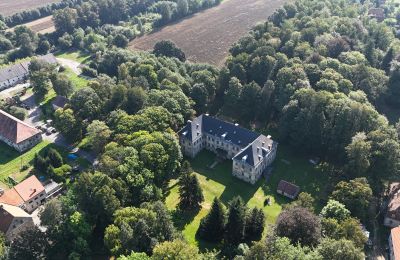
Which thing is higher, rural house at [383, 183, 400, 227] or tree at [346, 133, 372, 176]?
tree at [346, 133, 372, 176]

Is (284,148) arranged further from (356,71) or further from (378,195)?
(356,71)

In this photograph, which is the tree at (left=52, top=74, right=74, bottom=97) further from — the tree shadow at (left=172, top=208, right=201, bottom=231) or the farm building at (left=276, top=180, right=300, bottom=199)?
the farm building at (left=276, top=180, right=300, bottom=199)

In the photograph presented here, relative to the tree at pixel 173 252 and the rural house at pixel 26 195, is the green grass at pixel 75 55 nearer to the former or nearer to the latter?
the rural house at pixel 26 195

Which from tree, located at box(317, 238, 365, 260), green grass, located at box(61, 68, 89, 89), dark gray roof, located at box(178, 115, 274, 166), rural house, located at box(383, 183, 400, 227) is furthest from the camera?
green grass, located at box(61, 68, 89, 89)

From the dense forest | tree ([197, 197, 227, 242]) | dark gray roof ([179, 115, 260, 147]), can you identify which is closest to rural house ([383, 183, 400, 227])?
the dense forest

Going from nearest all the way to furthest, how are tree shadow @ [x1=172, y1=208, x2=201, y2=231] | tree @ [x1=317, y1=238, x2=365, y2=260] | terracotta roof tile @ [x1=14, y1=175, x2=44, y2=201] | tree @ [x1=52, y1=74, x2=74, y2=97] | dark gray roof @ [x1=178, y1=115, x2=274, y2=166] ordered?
1. tree @ [x1=317, y1=238, x2=365, y2=260]
2. tree shadow @ [x1=172, y1=208, x2=201, y2=231]
3. terracotta roof tile @ [x1=14, y1=175, x2=44, y2=201]
4. dark gray roof @ [x1=178, y1=115, x2=274, y2=166]
5. tree @ [x1=52, y1=74, x2=74, y2=97]

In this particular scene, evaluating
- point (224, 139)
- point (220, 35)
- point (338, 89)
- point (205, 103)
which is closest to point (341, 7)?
point (220, 35)

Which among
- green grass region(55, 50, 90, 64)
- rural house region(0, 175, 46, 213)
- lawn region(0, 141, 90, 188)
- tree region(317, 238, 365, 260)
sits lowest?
green grass region(55, 50, 90, 64)
